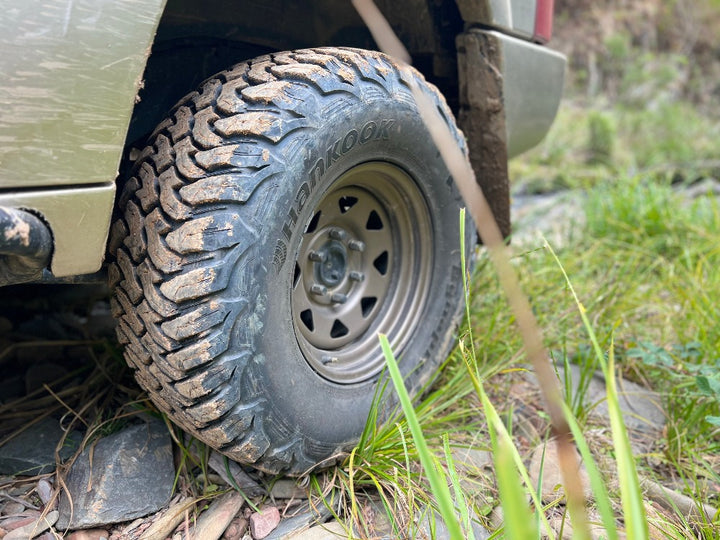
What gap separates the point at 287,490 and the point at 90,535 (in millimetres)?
459

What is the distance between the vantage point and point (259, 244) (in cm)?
131

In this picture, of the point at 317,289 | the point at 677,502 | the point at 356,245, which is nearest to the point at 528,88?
the point at 356,245

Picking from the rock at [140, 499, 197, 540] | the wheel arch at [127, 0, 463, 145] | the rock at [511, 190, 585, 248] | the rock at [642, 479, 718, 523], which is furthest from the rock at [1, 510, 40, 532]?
the rock at [511, 190, 585, 248]

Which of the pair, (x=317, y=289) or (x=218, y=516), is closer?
(x=218, y=516)

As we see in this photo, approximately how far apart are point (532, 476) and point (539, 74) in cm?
135

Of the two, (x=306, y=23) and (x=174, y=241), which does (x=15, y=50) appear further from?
(x=306, y=23)

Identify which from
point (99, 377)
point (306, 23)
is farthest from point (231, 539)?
point (306, 23)

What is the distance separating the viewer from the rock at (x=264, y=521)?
1495 millimetres

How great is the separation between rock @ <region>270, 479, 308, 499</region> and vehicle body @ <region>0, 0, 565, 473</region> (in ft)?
0.37

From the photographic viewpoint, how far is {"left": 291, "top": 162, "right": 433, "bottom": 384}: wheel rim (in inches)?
68.0

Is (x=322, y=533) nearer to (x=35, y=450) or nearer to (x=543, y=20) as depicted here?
(x=35, y=450)

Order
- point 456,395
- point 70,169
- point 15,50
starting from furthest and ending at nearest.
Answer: point 456,395, point 70,169, point 15,50

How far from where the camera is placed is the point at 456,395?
197cm

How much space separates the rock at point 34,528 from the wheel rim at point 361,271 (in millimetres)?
685
